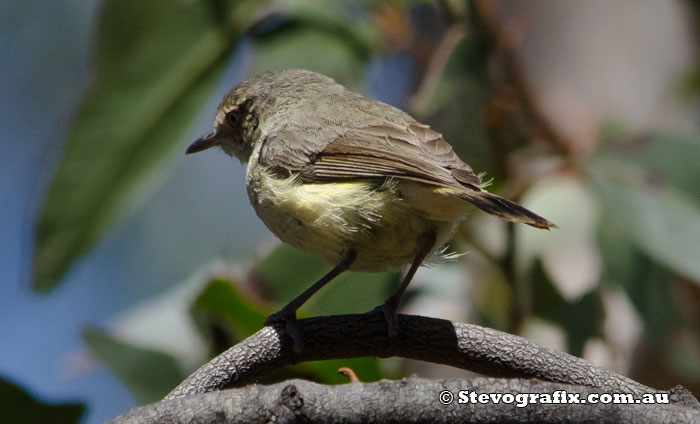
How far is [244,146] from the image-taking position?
385cm

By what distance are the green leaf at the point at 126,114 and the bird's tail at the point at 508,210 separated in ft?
7.19

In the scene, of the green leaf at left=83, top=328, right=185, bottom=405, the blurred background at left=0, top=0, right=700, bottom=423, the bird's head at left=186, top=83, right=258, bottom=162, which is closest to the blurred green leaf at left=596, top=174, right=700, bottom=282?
the blurred background at left=0, top=0, right=700, bottom=423

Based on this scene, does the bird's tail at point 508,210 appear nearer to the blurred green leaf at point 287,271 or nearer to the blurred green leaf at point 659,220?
the blurred green leaf at point 659,220

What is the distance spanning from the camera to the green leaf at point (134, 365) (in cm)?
340

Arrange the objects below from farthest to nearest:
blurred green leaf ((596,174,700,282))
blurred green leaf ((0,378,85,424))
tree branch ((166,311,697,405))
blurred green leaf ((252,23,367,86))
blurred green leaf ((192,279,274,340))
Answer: blurred green leaf ((252,23,367,86)), blurred green leaf ((596,174,700,282)), blurred green leaf ((192,279,274,340)), blurred green leaf ((0,378,85,424)), tree branch ((166,311,697,405))

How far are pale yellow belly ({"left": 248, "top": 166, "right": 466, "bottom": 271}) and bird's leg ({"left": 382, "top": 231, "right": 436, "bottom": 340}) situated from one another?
0.9 inches

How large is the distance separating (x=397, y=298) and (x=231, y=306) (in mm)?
751

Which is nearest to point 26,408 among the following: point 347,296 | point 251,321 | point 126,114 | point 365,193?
point 251,321

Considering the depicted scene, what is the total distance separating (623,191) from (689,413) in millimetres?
2210

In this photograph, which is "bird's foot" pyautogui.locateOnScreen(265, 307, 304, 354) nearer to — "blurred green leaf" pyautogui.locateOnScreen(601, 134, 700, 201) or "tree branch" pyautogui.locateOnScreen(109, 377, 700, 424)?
"tree branch" pyautogui.locateOnScreen(109, 377, 700, 424)

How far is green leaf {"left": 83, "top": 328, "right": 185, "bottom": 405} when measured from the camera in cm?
340

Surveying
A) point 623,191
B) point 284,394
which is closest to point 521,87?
point 623,191

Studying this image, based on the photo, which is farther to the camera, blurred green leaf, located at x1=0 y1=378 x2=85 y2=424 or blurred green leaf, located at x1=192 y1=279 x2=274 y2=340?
blurred green leaf, located at x1=192 y1=279 x2=274 y2=340

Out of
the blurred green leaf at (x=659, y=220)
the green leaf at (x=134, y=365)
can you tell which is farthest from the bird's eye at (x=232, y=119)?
the blurred green leaf at (x=659, y=220)
